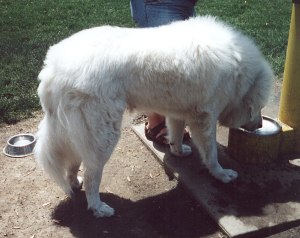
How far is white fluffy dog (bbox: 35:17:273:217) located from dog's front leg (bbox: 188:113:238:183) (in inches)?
0.4

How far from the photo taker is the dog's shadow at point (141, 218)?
10.8 feet

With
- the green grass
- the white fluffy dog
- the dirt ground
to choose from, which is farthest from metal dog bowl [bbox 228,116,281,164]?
the green grass

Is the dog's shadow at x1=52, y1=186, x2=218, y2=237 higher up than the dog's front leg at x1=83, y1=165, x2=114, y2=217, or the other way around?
the dog's front leg at x1=83, y1=165, x2=114, y2=217

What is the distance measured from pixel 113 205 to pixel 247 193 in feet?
3.75

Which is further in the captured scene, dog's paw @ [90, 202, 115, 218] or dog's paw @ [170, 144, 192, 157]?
dog's paw @ [170, 144, 192, 157]

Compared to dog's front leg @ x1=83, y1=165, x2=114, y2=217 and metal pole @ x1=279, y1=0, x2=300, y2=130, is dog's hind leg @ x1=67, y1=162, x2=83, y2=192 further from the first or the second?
metal pole @ x1=279, y1=0, x2=300, y2=130

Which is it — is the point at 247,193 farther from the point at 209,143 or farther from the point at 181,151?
the point at 181,151

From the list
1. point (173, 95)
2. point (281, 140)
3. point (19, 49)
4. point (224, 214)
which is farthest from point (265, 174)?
point (19, 49)

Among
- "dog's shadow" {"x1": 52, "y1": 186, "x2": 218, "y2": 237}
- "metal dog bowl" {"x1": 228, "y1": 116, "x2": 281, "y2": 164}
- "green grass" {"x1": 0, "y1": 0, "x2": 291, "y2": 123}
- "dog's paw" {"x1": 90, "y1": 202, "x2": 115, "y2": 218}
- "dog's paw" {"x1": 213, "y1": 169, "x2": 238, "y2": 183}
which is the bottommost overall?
"dog's shadow" {"x1": 52, "y1": 186, "x2": 218, "y2": 237}

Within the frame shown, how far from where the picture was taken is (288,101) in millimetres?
3914

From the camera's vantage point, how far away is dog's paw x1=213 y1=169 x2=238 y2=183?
144 inches

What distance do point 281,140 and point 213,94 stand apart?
3.39 ft

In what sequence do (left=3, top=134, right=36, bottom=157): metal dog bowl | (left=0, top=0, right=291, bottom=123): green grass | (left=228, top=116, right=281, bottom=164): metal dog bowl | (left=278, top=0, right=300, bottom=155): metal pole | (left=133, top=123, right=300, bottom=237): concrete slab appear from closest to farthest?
(left=133, top=123, right=300, bottom=237): concrete slab → (left=278, top=0, right=300, bottom=155): metal pole → (left=228, top=116, right=281, bottom=164): metal dog bowl → (left=3, top=134, right=36, bottom=157): metal dog bowl → (left=0, top=0, right=291, bottom=123): green grass

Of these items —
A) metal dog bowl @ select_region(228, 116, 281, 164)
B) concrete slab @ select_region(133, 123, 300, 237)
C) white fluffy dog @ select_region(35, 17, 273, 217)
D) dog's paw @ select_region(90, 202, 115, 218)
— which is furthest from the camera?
metal dog bowl @ select_region(228, 116, 281, 164)
